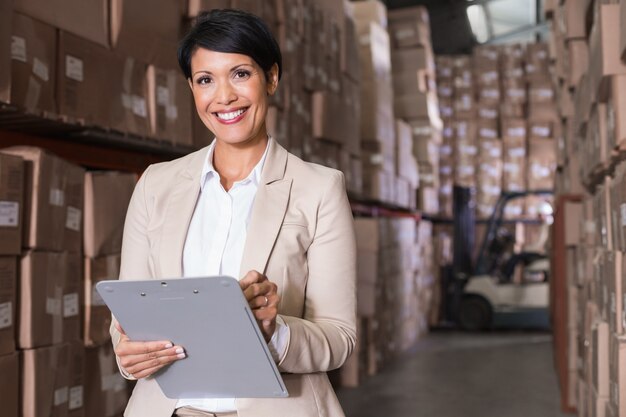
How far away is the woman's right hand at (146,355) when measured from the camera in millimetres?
1423

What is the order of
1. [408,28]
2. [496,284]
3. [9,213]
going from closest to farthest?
1. [9,213]
2. [408,28]
3. [496,284]

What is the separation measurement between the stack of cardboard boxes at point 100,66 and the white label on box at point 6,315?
0.62m

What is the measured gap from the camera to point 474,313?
10.2 meters

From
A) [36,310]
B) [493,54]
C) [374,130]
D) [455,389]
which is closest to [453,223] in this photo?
[493,54]

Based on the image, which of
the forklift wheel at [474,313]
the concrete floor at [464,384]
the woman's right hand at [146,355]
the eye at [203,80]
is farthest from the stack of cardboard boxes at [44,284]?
the forklift wheel at [474,313]

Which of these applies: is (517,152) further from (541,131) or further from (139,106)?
(139,106)

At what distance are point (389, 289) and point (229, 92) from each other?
251 inches

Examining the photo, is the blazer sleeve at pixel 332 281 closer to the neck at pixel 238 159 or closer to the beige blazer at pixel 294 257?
the beige blazer at pixel 294 257

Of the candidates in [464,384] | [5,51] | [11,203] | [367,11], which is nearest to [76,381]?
[11,203]

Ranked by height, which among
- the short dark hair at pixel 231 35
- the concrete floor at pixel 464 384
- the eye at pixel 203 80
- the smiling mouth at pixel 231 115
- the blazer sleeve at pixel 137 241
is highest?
the short dark hair at pixel 231 35

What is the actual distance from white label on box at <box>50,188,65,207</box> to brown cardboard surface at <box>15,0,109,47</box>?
0.57 meters

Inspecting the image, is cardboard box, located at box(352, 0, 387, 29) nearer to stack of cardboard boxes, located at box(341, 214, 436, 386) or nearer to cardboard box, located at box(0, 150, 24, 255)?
stack of cardboard boxes, located at box(341, 214, 436, 386)

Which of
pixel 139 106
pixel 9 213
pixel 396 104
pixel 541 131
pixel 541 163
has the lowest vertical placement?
pixel 9 213

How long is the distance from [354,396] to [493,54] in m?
6.36
